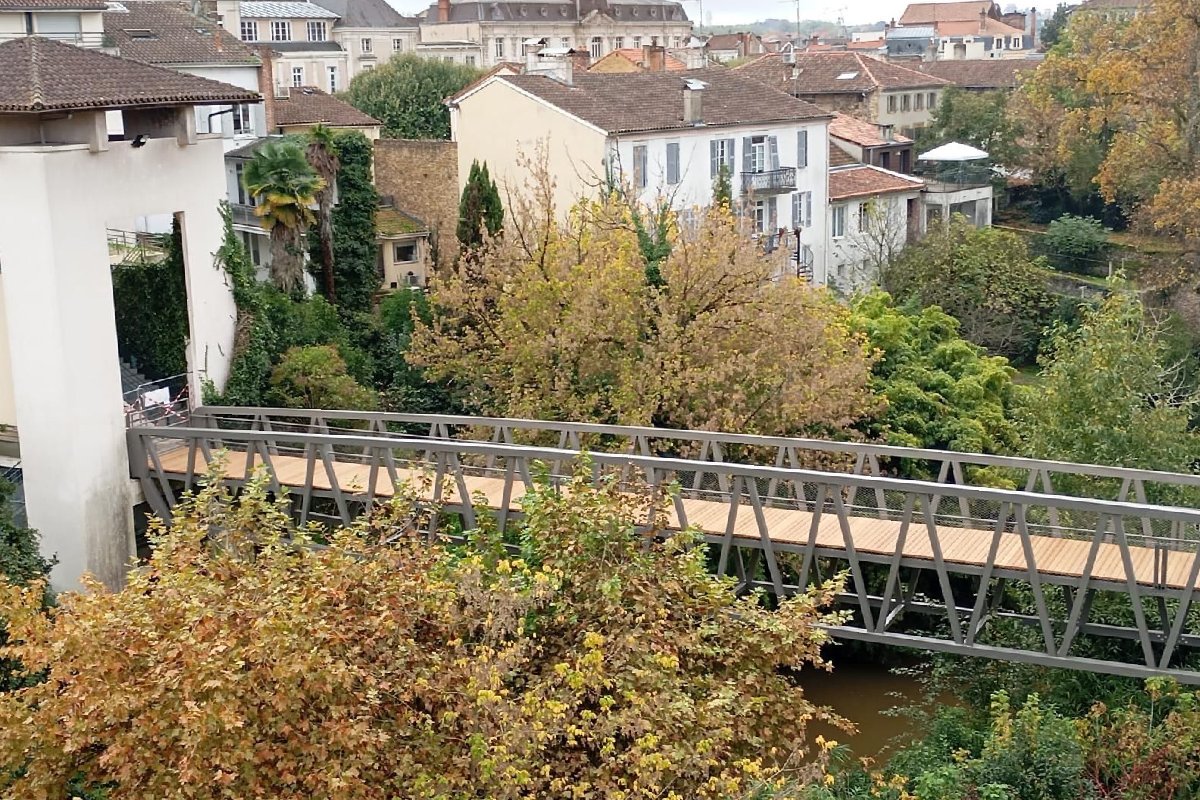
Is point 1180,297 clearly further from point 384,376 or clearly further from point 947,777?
point 947,777

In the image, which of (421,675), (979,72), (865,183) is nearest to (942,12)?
(979,72)

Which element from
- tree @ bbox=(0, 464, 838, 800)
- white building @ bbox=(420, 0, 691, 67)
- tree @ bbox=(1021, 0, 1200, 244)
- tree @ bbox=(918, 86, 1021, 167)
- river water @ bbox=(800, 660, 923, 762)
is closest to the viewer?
tree @ bbox=(0, 464, 838, 800)

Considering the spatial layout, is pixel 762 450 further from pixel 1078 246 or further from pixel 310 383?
pixel 1078 246

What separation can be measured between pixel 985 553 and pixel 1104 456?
5370 mm

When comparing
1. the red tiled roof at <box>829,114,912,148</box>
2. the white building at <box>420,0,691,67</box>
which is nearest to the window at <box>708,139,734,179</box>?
the red tiled roof at <box>829,114,912,148</box>

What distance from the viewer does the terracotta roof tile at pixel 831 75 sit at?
6581cm

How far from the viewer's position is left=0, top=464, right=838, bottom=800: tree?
41.7 feet

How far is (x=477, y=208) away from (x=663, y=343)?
14.3 meters

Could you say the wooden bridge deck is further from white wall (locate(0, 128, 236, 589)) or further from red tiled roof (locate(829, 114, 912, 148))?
red tiled roof (locate(829, 114, 912, 148))

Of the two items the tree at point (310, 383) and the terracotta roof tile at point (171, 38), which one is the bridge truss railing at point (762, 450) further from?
the terracotta roof tile at point (171, 38)

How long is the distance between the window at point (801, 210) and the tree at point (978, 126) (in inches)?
774

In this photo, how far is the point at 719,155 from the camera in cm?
4525

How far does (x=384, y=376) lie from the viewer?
38.8 meters

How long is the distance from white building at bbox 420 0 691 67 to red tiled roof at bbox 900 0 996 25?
3148 cm
